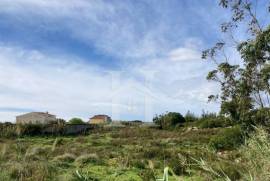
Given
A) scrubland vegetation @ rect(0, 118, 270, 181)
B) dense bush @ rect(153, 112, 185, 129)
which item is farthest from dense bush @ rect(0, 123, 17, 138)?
dense bush @ rect(153, 112, 185, 129)

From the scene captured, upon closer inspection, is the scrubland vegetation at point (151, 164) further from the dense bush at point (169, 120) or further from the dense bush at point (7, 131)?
the dense bush at point (169, 120)

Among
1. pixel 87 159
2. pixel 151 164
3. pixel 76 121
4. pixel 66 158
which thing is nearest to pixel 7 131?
pixel 66 158

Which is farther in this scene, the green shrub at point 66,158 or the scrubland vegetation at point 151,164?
the green shrub at point 66,158

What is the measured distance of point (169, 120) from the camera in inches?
1598

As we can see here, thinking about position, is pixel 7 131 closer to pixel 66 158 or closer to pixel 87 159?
pixel 66 158

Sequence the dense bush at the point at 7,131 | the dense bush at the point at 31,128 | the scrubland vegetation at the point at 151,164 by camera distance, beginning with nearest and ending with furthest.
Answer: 1. the scrubland vegetation at the point at 151,164
2. the dense bush at the point at 7,131
3. the dense bush at the point at 31,128

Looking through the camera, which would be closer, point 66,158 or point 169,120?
point 66,158

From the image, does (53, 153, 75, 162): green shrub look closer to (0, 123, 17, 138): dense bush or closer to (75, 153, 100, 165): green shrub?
(75, 153, 100, 165): green shrub

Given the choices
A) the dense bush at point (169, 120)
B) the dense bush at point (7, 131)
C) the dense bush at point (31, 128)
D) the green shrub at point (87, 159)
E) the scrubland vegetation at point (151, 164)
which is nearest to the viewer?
the scrubland vegetation at point (151, 164)

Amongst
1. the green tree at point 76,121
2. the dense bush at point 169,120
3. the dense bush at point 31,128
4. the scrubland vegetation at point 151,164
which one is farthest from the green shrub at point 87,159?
the green tree at point 76,121

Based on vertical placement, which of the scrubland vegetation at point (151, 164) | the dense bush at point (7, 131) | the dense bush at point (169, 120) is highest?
the dense bush at point (169, 120)

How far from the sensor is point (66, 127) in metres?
31.6

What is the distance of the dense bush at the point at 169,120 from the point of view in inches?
1569

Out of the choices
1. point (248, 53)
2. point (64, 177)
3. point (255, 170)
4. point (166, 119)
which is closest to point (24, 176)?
point (64, 177)
